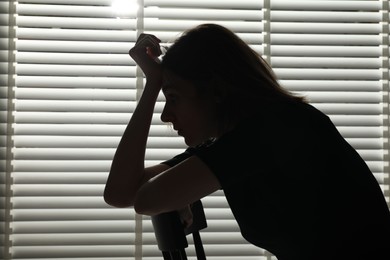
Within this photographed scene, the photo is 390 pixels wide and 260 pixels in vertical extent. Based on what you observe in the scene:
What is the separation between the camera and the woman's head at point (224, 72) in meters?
1.25

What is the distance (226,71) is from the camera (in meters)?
1.26

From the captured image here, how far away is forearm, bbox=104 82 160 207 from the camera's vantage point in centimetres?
135

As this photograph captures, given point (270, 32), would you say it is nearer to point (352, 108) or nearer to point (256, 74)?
point (352, 108)

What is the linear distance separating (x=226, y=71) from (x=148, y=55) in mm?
269

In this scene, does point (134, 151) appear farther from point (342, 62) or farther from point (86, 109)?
point (342, 62)

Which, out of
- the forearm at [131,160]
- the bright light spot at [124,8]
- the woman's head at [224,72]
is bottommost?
the forearm at [131,160]

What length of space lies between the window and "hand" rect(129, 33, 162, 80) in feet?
1.79

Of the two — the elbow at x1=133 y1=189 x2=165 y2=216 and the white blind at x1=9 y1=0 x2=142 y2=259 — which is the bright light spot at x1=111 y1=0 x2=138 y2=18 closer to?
the white blind at x1=9 y1=0 x2=142 y2=259

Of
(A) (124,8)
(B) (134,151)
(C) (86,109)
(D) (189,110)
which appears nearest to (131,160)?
(B) (134,151)

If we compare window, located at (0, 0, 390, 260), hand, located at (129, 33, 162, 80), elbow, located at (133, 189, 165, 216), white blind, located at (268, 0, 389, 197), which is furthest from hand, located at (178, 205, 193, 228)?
white blind, located at (268, 0, 389, 197)

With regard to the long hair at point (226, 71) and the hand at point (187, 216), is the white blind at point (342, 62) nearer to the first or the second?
the long hair at point (226, 71)

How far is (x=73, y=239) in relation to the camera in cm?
198

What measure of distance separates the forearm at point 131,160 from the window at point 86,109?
2.01 feet

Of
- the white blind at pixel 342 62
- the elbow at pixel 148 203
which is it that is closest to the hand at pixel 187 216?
the elbow at pixel 148 203
